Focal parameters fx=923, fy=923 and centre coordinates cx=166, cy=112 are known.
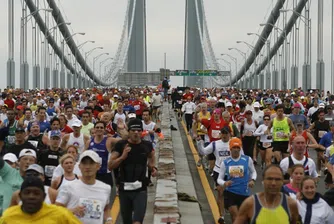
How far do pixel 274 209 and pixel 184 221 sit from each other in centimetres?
535

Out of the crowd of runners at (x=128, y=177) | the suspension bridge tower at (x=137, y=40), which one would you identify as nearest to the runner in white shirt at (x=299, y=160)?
the crowd of runners at (x=128, y=177)

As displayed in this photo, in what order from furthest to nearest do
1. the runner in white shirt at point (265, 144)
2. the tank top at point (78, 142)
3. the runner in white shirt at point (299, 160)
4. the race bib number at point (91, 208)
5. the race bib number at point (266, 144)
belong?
1. the race bib number at point (266, 144)
2. the runner in white shirt at point (265, 144)
3. the tank top at point (78, 142)
4. the runner in white shirt at point (299, 160)
5. the race bib number at point (91, 208)

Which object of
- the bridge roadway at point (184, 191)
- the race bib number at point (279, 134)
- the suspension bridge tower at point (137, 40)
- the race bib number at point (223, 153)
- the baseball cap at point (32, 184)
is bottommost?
the bridge roadway at point (184, 191)

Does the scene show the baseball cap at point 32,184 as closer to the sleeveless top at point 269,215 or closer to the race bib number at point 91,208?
the race bib number at point 91,208

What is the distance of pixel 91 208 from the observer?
752 cm

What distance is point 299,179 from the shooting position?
28.5 ft

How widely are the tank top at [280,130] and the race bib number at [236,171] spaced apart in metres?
6.07

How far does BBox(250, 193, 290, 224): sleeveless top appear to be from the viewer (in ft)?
21.7

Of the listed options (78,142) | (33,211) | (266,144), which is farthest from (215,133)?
(33,211)

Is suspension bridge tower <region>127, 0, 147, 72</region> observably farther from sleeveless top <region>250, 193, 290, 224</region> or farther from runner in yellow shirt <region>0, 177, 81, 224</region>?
runner in yellow shirt <region>0, 177, 81, 224</region>

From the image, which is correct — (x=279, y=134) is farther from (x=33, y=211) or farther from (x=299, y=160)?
(x=33, y=211)

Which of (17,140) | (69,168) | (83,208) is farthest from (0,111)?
(83,208)

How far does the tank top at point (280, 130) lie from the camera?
17000 mm

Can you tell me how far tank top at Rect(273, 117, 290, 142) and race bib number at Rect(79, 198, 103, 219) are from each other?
9798 mm
